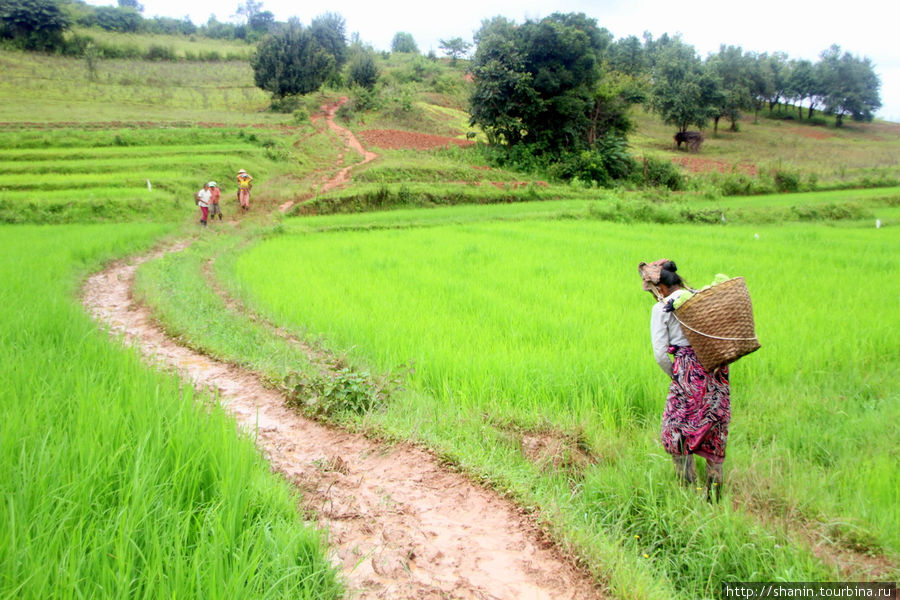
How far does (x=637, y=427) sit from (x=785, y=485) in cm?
98

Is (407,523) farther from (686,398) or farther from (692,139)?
(692,139)

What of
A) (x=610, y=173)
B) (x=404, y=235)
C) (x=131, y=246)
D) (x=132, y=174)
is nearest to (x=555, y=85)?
(x=610, y=173)

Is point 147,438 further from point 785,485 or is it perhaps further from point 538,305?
point 538,305

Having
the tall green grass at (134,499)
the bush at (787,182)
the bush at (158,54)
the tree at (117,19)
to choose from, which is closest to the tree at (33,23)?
the bush at (158,54)

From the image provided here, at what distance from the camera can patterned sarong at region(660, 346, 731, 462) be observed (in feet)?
9.05

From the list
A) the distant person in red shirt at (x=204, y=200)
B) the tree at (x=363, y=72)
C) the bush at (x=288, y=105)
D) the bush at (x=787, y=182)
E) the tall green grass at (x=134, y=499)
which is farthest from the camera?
the tree at (x=363, y=72)

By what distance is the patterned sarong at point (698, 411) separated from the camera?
276cm

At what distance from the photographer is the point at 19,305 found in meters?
5.37

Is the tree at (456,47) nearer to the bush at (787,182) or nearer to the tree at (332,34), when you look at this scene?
the tree at (332,34)

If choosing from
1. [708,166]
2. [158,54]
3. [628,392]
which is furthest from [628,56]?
[628,392]

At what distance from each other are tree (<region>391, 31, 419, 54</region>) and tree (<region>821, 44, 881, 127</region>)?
52.5 metres

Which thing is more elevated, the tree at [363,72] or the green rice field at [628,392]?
the tree at [363,72]

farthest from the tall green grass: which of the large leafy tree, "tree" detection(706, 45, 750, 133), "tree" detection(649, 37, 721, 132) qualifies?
"tree" detection(706, 45, 750, 133)

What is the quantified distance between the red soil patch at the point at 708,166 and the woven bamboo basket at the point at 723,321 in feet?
83.5
